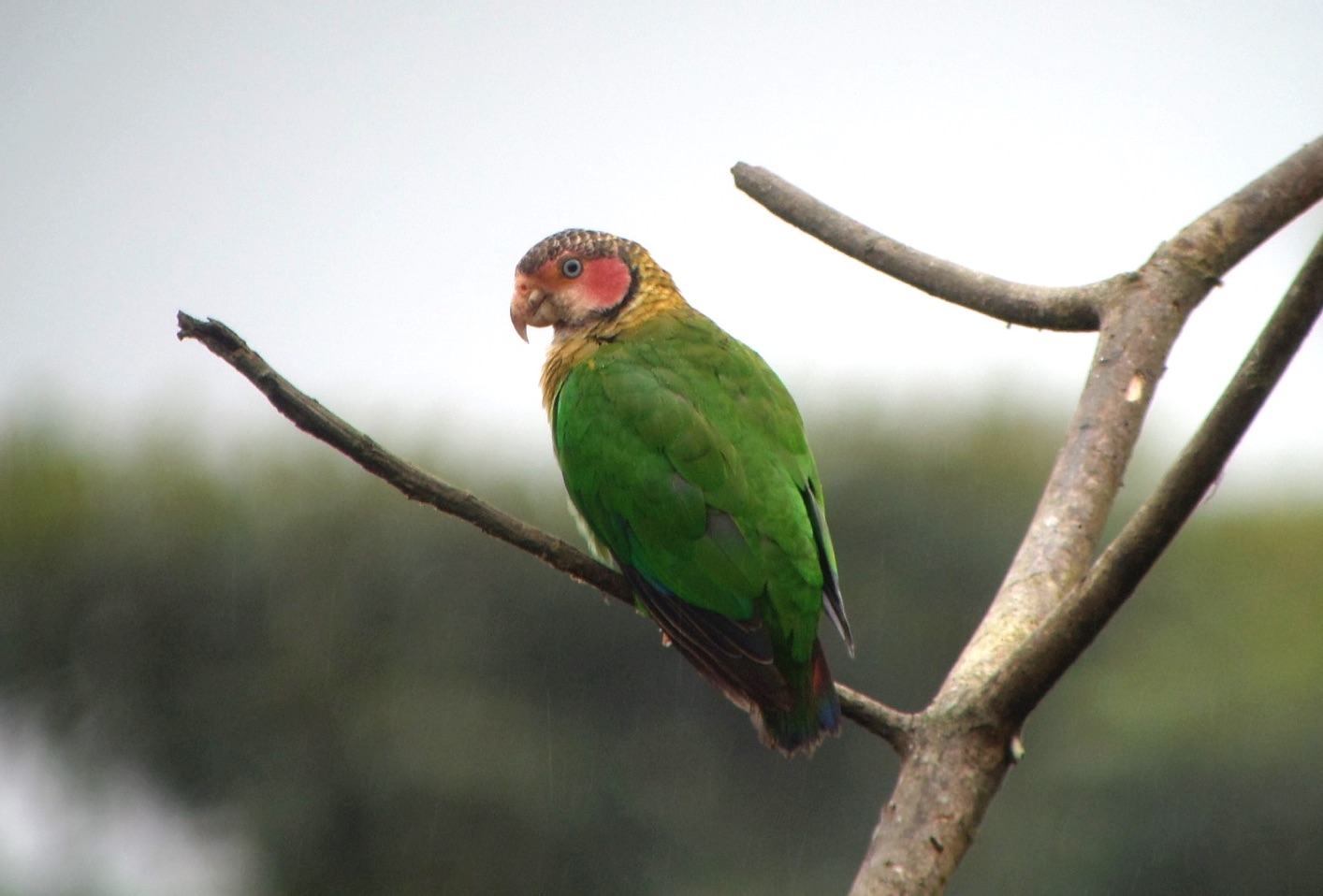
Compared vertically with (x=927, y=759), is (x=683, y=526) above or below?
above

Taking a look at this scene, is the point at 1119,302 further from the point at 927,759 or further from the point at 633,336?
the point at 633,336

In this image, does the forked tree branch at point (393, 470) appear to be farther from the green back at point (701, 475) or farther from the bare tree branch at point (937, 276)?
the bare tree branch at point (937, 276)

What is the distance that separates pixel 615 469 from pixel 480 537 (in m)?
10.6

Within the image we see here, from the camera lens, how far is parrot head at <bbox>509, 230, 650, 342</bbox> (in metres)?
4.70

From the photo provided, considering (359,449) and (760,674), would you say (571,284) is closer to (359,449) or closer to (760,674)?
(760,674)

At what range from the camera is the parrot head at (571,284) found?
4.70m

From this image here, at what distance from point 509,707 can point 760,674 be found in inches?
440

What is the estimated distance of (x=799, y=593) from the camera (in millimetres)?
3494

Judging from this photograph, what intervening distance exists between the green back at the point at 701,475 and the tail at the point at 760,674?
1.6 inches

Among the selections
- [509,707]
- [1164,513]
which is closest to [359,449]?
[1164,513]

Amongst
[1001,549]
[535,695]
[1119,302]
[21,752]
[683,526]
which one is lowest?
[21,752]

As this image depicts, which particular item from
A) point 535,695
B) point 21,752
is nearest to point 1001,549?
point 535,695

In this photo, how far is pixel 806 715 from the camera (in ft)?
10.4

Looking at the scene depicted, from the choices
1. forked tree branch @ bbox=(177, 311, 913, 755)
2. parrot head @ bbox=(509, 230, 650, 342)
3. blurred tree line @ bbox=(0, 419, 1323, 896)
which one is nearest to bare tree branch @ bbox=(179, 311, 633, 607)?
forked tree branch @ bbox=(177, 311, 913, 755)
